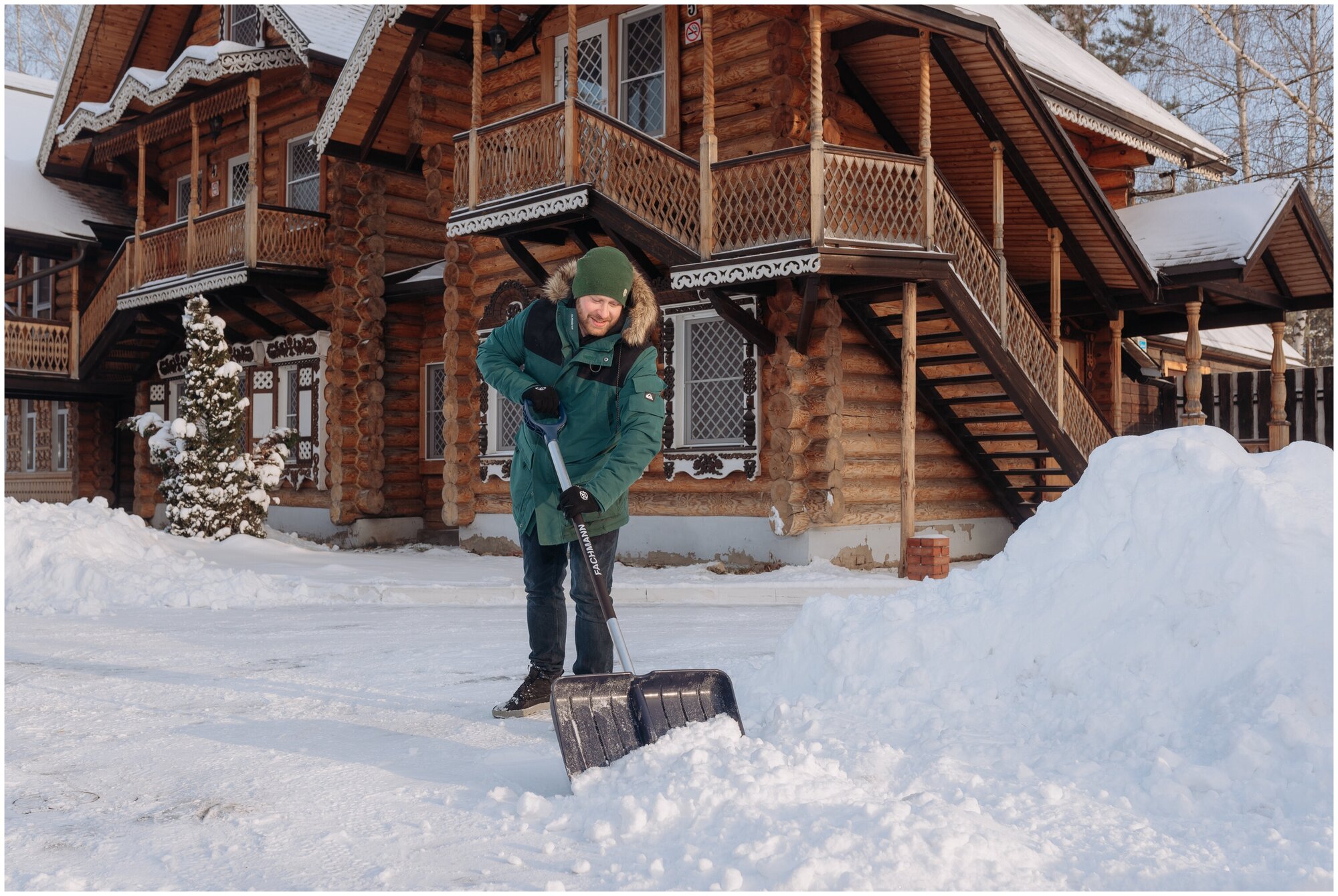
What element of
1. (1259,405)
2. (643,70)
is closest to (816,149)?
(643,70)

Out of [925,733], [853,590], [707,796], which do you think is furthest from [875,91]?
[707,796]

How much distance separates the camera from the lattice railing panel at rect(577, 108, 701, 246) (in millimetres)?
11633

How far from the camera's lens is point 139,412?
72.3 ft

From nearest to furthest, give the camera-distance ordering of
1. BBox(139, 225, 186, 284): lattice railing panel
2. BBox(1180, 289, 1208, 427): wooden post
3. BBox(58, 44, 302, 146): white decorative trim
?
BBox(1180, 289, 1208, 427): wooden post, BBox(58, 44, 302, 146): white decorative trim, BBox(139, 225, 186, 284): lattice railing panel

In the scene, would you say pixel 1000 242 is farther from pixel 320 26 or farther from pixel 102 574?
pixel 320 26

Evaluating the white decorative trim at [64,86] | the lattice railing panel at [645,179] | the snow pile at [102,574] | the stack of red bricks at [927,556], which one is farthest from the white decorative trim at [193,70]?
the stack of red bricks at [927,556]

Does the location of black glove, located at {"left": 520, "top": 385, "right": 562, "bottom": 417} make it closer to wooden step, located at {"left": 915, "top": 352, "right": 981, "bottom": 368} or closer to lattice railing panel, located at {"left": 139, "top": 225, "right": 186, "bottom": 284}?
wooden step, located at {"left": 915, "top": 352, "right": 981, "bottom": 368}

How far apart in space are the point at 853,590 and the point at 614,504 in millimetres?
5297

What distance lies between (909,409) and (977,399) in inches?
71.8

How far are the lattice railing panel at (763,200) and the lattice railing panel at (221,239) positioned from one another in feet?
29.0

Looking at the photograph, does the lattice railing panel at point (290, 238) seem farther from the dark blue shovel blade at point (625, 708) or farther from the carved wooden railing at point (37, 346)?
the dark blue shovel blade at point (625, 708)

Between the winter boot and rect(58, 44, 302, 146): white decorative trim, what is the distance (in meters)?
14.4

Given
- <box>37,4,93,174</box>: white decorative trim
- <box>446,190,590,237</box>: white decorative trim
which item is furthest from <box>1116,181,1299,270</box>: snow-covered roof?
<box>37,4,93,174</box>: white decorative trim

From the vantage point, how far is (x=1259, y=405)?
62.1ft
